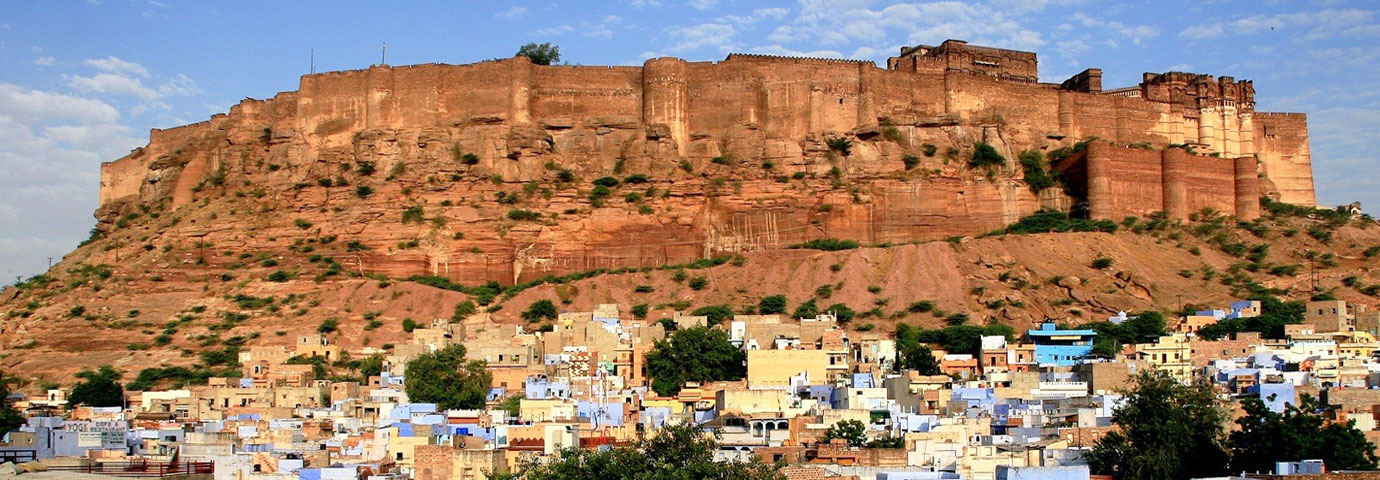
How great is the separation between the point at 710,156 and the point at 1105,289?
13619 mm

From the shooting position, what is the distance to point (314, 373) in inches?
1757

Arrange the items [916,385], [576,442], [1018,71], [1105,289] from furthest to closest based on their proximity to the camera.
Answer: [1018,71] → [1105,289] → [916,385] → [576,442]

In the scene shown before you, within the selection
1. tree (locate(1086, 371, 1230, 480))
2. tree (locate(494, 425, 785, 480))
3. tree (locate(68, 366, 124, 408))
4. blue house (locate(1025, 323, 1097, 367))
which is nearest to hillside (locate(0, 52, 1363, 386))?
blue house (locate(1025, 323, 1097, 367))

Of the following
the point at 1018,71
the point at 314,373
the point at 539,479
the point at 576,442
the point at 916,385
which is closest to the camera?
the point at 539,479

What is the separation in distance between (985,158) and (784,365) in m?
22.9

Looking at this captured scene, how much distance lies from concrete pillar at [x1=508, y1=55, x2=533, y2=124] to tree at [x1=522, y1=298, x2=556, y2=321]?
30.4 ft

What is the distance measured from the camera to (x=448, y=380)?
39031 mm

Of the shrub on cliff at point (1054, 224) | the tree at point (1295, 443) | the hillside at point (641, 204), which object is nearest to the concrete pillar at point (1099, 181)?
the hillside at point (641, 204)

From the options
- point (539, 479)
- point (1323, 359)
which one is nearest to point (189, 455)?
point (539, 479)

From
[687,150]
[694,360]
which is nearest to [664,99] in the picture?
[687,150]

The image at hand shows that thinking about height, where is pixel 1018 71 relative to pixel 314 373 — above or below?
above

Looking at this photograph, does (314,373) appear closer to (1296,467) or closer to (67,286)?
(67,286)

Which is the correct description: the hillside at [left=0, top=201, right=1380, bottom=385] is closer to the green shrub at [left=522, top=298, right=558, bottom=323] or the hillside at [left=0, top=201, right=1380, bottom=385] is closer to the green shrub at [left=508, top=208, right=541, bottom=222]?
the green shrub at [left=522, top=298, right=558, bottom=323]

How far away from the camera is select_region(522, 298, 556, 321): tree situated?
51625 millimetres
